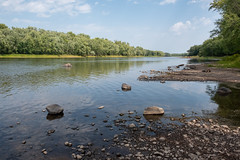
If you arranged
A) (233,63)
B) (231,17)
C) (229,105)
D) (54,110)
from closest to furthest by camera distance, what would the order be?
(54,110) → (229,105) → (231,17) → (233,63)

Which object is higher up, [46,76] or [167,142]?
[46,76]

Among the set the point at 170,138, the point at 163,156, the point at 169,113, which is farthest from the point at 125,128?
the point at 169,113

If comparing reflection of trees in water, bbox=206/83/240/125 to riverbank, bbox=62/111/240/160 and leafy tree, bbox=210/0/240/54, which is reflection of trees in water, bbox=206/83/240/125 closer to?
riverbank, bbox=62/111/240/160

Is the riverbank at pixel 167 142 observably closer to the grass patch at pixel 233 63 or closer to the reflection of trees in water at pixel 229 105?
the reflection of trees in water at pixel 229 105

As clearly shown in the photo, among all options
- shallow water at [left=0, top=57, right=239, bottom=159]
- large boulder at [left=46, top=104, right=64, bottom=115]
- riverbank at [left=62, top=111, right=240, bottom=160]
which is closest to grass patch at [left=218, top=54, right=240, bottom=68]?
shallow water at [left=0, top=57, right=239, bottom=159]

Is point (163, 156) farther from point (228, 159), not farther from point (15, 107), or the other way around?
point (15, 107)

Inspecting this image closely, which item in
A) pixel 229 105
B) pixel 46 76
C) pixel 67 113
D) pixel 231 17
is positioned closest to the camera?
pixel 67 113

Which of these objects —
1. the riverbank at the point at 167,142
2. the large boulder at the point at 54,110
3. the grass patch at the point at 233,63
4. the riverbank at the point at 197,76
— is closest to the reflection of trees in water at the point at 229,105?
the riverbank at the point at 167,142

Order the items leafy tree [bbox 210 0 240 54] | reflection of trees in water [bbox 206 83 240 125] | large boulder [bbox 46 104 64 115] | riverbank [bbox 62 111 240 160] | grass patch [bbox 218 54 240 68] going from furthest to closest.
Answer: grass patch [bbox 218 54 240 68] → leafy tree [bbox 210 0 240 54] → large boulder [bbox 46 104 64 115] → reflection of trees in water [bbox 206 83 240 125] → riverbank [bbox 62 111 240 160]

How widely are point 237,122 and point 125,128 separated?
30.3ft

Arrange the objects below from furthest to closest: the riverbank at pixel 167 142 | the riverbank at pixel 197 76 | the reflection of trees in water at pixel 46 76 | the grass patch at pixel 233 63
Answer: the grass patch at pixel 233 63, the riverbank at pixel 197 76, the reflection of trees in water at pixel 46 76, the riverbank at pixel 167 142

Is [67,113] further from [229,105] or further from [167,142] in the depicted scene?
[229,105]

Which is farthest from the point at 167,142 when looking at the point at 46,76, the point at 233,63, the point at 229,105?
the point at 233,63

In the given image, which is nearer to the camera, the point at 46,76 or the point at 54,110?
the point at 54,110
